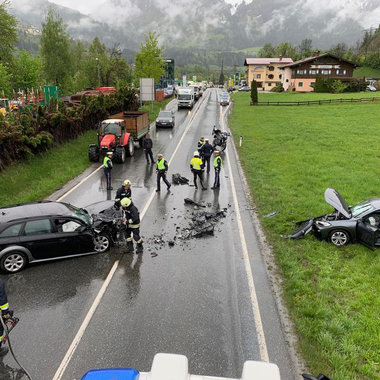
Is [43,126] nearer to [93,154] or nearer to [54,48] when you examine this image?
[93,154]

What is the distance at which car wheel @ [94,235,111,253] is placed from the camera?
909 cm

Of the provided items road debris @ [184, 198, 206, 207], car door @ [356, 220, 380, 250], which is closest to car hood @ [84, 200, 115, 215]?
road debris @ [184, 198, 206, 207]

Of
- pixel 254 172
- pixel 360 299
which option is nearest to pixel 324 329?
pixel 360 299

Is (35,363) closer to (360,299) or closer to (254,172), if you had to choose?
(360,299)

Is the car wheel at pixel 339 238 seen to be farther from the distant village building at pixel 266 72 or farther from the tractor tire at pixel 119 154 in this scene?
the distant village building at pixel 266 72

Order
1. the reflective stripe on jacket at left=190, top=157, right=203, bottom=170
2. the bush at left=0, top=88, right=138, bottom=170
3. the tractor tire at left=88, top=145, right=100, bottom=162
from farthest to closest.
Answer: the tractor tire at left=88, top=145, right=100, bottom=162 < the bush at left=0, top=88, right=138, bottom=170 < the reflective stripe on jacket at left=190, top=157, right=203, bottom=170

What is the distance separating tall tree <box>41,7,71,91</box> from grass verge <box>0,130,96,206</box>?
42038 millimetres

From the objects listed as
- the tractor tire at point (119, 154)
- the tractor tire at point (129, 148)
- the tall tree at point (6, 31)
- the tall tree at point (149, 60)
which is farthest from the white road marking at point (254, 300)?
the tall tree at point (6, 31)

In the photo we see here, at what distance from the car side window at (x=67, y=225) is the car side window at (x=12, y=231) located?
87cm

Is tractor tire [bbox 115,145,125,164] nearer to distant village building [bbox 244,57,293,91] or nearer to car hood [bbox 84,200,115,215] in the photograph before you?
car hood [bbox 84,200,115,215]

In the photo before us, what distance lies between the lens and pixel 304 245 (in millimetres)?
9430

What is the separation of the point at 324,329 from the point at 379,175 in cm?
1176

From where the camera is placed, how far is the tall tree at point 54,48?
54.3 m

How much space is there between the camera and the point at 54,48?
2178 inches
